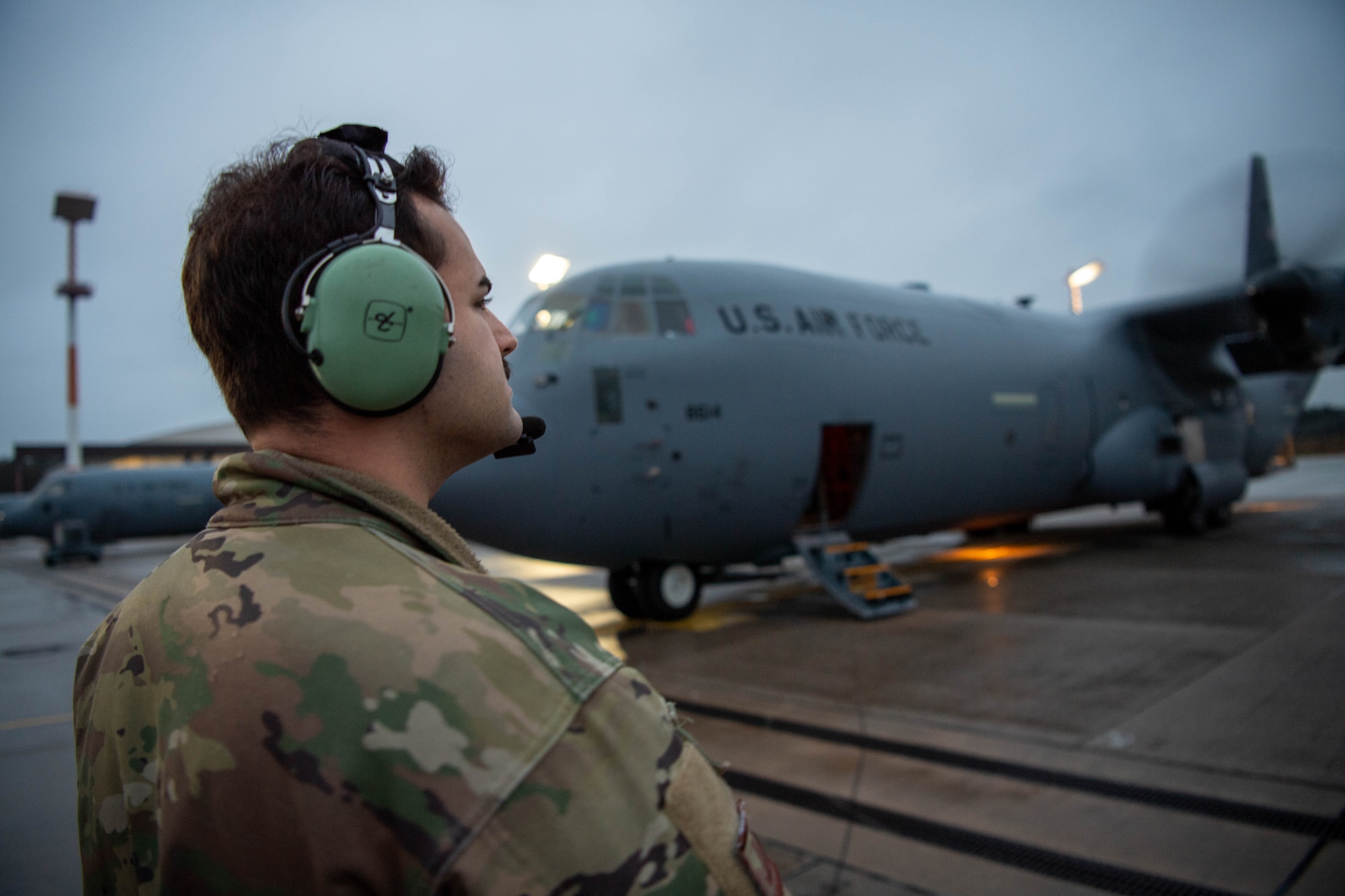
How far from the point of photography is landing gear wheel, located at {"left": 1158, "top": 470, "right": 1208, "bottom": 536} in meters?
12.8

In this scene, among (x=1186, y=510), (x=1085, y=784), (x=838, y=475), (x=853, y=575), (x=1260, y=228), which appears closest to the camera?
(x=1085, y=784)

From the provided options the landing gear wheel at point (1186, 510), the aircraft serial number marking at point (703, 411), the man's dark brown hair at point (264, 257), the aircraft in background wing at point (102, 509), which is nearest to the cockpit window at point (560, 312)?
the aircraft serial number marking at point (703, 411)

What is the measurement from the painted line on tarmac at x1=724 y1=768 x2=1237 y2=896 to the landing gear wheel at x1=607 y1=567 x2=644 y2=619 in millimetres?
3987

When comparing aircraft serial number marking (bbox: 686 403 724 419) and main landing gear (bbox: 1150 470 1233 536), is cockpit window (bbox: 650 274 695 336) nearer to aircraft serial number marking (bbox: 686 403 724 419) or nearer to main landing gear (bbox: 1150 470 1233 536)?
aircraft serial number marking (bbox: 686 403 724 419)

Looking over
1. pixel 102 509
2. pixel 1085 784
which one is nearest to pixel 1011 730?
pixel 1085 784

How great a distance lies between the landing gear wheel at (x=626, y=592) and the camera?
26.6 feet

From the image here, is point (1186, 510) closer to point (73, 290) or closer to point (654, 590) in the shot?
point (654, 590)

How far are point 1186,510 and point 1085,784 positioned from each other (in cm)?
1088

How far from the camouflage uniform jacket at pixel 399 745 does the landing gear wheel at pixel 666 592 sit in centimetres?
721

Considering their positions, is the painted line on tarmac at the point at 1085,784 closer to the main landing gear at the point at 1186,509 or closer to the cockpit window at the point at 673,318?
the cockpit window at the point at 673,318

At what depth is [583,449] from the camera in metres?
6.89

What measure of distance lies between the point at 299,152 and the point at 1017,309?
11867 millimetres

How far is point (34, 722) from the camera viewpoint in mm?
5445

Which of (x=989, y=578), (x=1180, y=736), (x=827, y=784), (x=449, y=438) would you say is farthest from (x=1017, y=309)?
(x=449, y=438)
